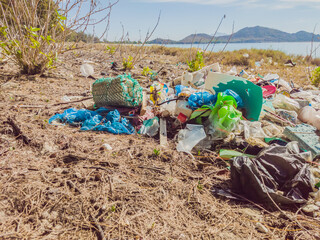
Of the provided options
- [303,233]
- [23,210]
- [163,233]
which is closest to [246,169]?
[303,233]

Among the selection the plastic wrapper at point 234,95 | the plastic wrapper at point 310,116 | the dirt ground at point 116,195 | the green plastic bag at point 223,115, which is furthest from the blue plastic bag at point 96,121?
the plastic wrapper at point 310,116

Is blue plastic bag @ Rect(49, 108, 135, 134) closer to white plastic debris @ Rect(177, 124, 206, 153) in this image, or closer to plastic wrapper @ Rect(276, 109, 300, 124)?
white plastic debris @ Rect(177, 124, 206, 153)

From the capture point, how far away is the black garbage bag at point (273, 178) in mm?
1706

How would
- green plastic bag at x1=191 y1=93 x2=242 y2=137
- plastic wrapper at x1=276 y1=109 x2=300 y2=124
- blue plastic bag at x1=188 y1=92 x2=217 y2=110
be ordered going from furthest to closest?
plastic wrapper at x1=276 y1=109 x2=300 y2=124 < blue plastic bag at x1=188 y1=92 x2=217 y2=110 < green plastic bag at x1=191 y1=93 x2=242 y2=137

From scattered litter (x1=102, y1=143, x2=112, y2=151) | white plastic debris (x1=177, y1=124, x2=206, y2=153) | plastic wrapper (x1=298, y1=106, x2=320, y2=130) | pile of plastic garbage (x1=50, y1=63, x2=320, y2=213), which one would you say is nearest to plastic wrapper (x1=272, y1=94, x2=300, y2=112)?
pile of plastic garbage (x1=50, y1=63, x2=320, y2=213)

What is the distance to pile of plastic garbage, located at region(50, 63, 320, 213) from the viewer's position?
5.82 ft

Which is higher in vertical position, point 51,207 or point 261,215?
point 51,207

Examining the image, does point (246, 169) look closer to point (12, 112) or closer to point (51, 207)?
point (51, 207)

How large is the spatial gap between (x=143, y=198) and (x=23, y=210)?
807mm

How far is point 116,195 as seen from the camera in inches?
64.8

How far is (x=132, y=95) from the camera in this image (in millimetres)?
3168

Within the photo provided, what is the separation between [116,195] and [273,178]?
4.17 feet

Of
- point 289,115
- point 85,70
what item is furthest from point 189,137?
point 85,70

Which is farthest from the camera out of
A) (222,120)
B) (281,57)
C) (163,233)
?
(281,57)
